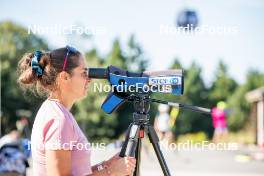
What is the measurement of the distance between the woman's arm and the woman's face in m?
0.24

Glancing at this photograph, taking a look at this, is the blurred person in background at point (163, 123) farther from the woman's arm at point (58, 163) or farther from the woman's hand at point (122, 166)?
the woman's arm at point (58, 163)

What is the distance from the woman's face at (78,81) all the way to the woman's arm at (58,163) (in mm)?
238

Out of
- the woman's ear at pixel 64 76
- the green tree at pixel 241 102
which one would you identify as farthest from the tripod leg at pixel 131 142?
the green tree at pixel 241 102

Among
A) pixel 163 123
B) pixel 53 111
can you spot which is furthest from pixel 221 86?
pixel 53 111

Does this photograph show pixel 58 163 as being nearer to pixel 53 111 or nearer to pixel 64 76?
pixel 53 111

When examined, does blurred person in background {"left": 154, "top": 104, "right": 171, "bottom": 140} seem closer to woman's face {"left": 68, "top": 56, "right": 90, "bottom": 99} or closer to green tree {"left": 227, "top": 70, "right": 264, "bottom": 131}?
woman's face {"left": 68, "top": 56, "right": 90, "bottom": 99}

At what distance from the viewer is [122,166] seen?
1.47 m

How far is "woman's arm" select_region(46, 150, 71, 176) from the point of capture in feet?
4.49

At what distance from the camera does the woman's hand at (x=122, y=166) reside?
4.78 feet

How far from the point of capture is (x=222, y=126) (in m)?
10.1

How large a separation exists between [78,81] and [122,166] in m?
0.29

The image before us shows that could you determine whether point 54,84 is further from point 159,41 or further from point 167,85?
point 159,41

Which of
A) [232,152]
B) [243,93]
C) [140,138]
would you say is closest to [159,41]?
[140,138]

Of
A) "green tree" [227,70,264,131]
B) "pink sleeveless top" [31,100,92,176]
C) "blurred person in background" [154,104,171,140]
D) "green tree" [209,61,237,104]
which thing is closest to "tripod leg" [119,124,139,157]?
"pink sleeveless top" [31,100,92,176]
